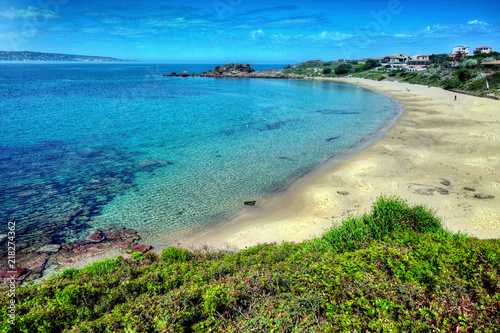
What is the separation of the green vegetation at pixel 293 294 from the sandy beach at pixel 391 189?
5.72 meters

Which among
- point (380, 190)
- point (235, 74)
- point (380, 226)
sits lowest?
point (380, 190)

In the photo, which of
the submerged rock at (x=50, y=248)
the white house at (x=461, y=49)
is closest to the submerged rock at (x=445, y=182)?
the submerged rock at (x=50, y=248)

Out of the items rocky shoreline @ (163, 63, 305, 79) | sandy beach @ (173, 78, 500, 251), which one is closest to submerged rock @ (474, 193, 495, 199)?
sandy beach @ (173, 78, 500, 251)

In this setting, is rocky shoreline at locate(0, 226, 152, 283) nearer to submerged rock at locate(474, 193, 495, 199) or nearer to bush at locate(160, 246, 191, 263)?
bush at locate(160, 246, 191, 263)

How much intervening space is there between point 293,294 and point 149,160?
22.1 metres

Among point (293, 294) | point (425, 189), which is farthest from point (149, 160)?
point (425, 189)

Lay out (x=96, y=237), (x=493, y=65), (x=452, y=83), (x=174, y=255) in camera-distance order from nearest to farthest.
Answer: (x=174, y=255) < (x=96, y=237) < (x=452, y=83) < (x=493, y=65)

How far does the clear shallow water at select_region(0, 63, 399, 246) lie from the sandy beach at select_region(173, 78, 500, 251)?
6.89ft

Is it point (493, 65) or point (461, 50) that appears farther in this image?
point (461, 50)

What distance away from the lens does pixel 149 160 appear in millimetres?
25609

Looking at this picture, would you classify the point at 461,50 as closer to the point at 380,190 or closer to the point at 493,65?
the point at 493,65

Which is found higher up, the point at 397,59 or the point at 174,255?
the point at 397,59

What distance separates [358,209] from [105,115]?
143ft

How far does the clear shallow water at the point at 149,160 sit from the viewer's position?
54.7 feet
